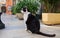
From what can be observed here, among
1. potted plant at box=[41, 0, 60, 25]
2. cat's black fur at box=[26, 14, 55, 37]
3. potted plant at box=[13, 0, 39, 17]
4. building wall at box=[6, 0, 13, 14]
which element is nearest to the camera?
cat's black fur at box=[26, 14, 55, 37]

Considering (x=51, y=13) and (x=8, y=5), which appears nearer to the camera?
(x=51, y=13)

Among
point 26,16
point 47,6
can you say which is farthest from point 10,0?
point 26,16

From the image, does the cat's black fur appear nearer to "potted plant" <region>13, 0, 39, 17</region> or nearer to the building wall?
"potted plant" <region>13, 0, 39, 17</region>

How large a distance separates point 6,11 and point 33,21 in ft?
29.6

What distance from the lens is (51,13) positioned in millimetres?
6750

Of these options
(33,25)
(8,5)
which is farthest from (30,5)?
(8,5)

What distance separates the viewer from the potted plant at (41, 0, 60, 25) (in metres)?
6.62

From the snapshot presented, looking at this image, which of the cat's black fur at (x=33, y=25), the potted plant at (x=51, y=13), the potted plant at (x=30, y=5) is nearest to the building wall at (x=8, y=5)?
the potted plant at (x=30, y=5)

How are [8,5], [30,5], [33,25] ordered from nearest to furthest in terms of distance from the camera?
[33,25] < [30,5] < [8,5]

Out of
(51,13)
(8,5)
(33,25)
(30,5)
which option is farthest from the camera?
(8,5)

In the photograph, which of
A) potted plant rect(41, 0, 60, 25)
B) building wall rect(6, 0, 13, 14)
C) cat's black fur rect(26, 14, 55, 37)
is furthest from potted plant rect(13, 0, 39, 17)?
building wall rect(6, 0, 13, 14)

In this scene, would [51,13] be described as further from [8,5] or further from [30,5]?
[8,5]

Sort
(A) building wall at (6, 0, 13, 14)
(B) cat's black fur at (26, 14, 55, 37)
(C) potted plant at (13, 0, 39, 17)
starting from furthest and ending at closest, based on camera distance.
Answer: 1. (A) building wall at (6, 0, 13, 14)
2. (C) potted plant at (13, 0, 39, 17)
3. (B) cat's black fur at (26, 14, 55, 37)

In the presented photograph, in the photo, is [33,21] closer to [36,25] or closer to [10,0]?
[36,25]
